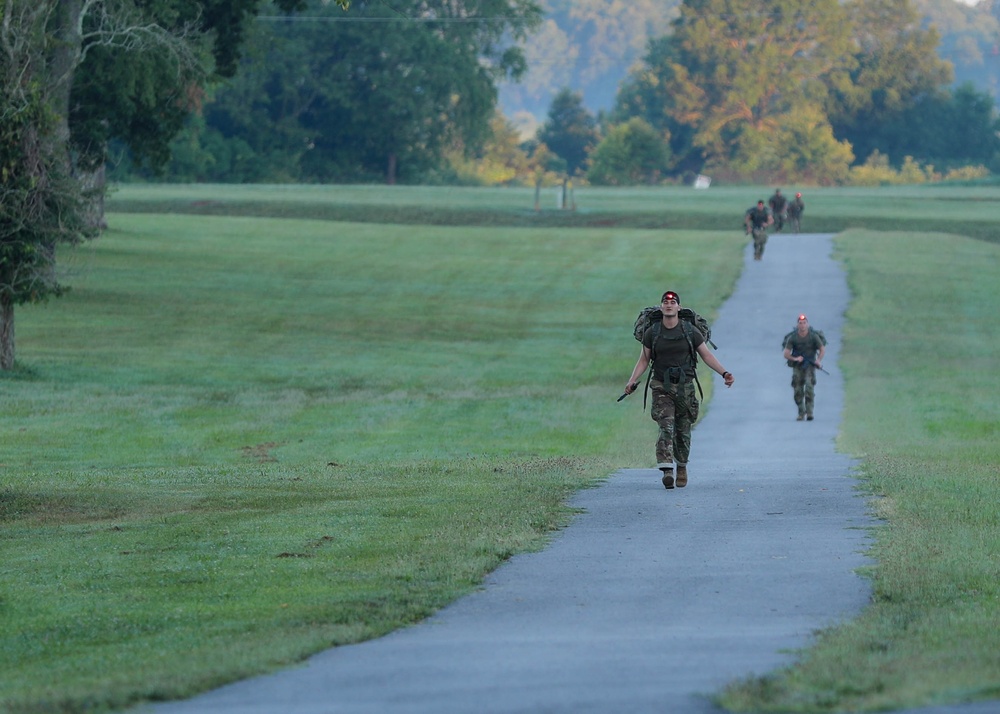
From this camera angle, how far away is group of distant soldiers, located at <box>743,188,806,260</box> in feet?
164

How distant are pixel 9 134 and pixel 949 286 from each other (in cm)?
3161

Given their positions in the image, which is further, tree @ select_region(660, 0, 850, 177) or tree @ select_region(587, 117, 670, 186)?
tree @ select_region(660, 0, 850, 177)

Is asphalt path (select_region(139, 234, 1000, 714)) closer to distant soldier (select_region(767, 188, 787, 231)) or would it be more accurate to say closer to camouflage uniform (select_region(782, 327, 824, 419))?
camouflage uniform (select_region(782, 327, 824, 419))

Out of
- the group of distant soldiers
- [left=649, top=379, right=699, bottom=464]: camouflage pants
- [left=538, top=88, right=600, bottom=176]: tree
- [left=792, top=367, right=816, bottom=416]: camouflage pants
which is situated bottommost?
[left=792, top=367, right=816, bottom=416]: camouflage pants

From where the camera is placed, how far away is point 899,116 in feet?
444

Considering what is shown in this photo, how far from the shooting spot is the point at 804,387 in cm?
2600

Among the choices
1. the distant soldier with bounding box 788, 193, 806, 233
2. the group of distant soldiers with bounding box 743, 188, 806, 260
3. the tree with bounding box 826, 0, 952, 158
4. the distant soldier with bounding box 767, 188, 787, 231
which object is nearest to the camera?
the group of distant soldiers with bounding box 743, 188, 806, 260

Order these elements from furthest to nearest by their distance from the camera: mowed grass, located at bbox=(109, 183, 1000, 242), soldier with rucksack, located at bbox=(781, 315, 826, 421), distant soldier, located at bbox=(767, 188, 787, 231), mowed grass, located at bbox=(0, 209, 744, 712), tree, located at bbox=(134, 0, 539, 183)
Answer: tree, located at bbox=(134, 0, 539, 183)
mowed grass, located at bbox=(109, 183, 1000, 242)
distant soldier, located at bbox=(767, 188, 787, 231)
soldier with rucksack, located at bbox=(781, 315, 826, 421)
mowed grass, located at bbox=(0, 209, 744, 712)

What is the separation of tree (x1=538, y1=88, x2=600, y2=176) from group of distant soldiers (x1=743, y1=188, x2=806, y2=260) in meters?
81.6

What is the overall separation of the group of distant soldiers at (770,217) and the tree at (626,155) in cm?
5737

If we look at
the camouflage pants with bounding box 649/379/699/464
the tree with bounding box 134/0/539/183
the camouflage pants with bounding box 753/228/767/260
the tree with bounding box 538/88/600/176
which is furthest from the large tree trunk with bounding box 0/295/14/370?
the tree with bounding box 538/88/600/176

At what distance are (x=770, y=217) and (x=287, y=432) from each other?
106ft

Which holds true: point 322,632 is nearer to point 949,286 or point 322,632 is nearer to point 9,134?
point 9,134

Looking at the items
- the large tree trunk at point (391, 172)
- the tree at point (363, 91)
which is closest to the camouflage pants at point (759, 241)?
the tree at point (363, 91)
